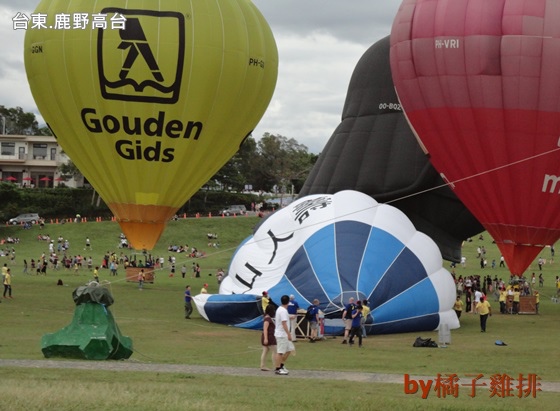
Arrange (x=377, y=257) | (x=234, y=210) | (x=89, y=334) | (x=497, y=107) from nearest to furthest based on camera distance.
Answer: (x=89, y=334)
(x=377, y=257)
(x=497, y=107)
(x=234, y=210)

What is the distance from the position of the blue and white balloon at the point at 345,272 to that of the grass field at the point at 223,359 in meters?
0.54

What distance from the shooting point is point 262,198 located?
79688mm

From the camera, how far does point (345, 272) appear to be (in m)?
20.7

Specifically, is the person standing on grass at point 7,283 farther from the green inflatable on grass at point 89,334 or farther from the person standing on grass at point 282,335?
the person standing on grass at point 282,335

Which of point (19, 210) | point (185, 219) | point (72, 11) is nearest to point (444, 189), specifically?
point (72, 11)

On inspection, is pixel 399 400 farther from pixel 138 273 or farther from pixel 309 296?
pixel 138 273

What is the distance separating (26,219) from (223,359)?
47.6 meters

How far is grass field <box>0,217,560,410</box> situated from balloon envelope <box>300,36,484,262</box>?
12.3ft

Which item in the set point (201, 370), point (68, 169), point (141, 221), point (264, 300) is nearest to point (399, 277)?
point (264, 300)

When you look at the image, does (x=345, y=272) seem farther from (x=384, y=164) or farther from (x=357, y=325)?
(x=384, y=164)

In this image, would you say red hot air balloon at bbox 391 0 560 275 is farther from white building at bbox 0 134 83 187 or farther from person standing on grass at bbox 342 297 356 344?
white building at bbox 0 134 83 187

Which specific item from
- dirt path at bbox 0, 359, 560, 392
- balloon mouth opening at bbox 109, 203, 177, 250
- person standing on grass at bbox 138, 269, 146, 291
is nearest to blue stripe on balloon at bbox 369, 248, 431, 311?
balloon mouth opening at bbox 109, 203, 177, 250

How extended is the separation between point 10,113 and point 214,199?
5083cm

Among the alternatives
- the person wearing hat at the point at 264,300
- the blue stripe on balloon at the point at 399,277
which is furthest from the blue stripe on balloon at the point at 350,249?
the person wearing hat at the point at 264,300
